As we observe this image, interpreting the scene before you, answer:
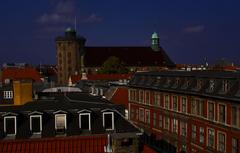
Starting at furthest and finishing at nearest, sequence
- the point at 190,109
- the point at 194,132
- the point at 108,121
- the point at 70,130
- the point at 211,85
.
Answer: the point at 190,109 → the point at 194,132 → the point at 211,85 → the point at 108,121 → the point at 70,130

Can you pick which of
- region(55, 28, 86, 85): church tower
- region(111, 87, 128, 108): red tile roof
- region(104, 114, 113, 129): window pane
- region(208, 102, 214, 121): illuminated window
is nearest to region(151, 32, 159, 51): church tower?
region(55, 28, 86, 85): church tower

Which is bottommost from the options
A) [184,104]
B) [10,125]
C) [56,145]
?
[56,145]

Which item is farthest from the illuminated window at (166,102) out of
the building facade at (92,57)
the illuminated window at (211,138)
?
the building facade at (92,57)

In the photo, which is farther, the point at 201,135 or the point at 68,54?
the point at 68,54

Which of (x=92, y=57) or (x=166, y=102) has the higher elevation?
(x=92, y=57)

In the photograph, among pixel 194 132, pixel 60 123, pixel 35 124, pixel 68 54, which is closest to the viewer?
pixel 35 124

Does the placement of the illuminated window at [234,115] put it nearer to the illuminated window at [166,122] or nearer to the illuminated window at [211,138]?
the illuminated window at [211,138]

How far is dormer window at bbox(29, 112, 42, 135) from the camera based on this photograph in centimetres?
2852

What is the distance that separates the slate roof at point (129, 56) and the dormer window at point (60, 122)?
127 meters

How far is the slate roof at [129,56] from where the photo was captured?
157875 millimetres

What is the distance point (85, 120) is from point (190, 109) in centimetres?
2321

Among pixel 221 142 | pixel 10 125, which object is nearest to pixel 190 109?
pixel 221 142

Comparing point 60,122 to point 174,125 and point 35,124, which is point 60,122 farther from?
point 174,125

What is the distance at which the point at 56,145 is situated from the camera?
27609mm
